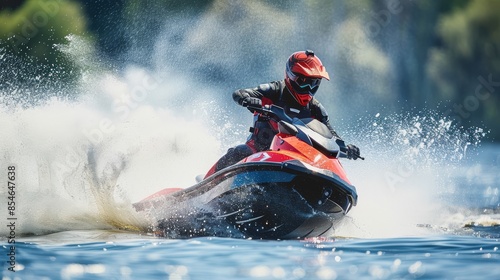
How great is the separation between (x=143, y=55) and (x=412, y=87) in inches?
399

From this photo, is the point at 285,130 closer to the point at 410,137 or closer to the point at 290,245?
the point at 290,245

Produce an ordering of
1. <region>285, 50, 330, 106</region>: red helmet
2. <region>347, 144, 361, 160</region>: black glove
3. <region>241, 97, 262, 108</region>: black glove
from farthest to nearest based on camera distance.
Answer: <region>347, 144, 361, 160</region>: black glove, <region>285, 50, 330, 106</region>: red helmet, <region>241, 97, 262, 108</region>: black glove

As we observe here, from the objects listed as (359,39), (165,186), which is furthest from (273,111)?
(359,39)

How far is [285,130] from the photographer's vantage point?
7840 mm

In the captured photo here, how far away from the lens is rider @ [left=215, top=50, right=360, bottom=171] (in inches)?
322

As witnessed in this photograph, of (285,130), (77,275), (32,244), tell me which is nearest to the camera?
(77,275)

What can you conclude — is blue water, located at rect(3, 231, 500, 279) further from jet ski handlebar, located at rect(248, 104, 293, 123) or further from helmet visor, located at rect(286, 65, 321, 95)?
helmet visor, located at rect(286, 65, 321, 95)

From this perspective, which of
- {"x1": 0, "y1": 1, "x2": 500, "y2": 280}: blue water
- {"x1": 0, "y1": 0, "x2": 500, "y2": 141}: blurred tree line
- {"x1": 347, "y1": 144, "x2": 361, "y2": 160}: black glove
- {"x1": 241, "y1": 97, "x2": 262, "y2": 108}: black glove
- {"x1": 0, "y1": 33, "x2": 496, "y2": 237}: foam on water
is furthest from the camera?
{"x1": 0, "y1": 0, "x2": 500, "y2": 141}: blurred tree line

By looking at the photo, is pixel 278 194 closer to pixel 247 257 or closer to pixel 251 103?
pixel 251 103

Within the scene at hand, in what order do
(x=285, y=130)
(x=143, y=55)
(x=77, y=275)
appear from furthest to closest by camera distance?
1. (x=143, y=55)
2. (x=285, y=130)
3. (x=77, y=275)

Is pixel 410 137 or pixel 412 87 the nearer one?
pixel 410 137

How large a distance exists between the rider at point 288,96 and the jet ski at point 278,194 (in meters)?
0.39

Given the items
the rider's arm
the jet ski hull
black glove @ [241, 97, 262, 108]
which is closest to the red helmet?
the rider's arm

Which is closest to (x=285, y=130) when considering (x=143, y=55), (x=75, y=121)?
(x=75, y=121)
